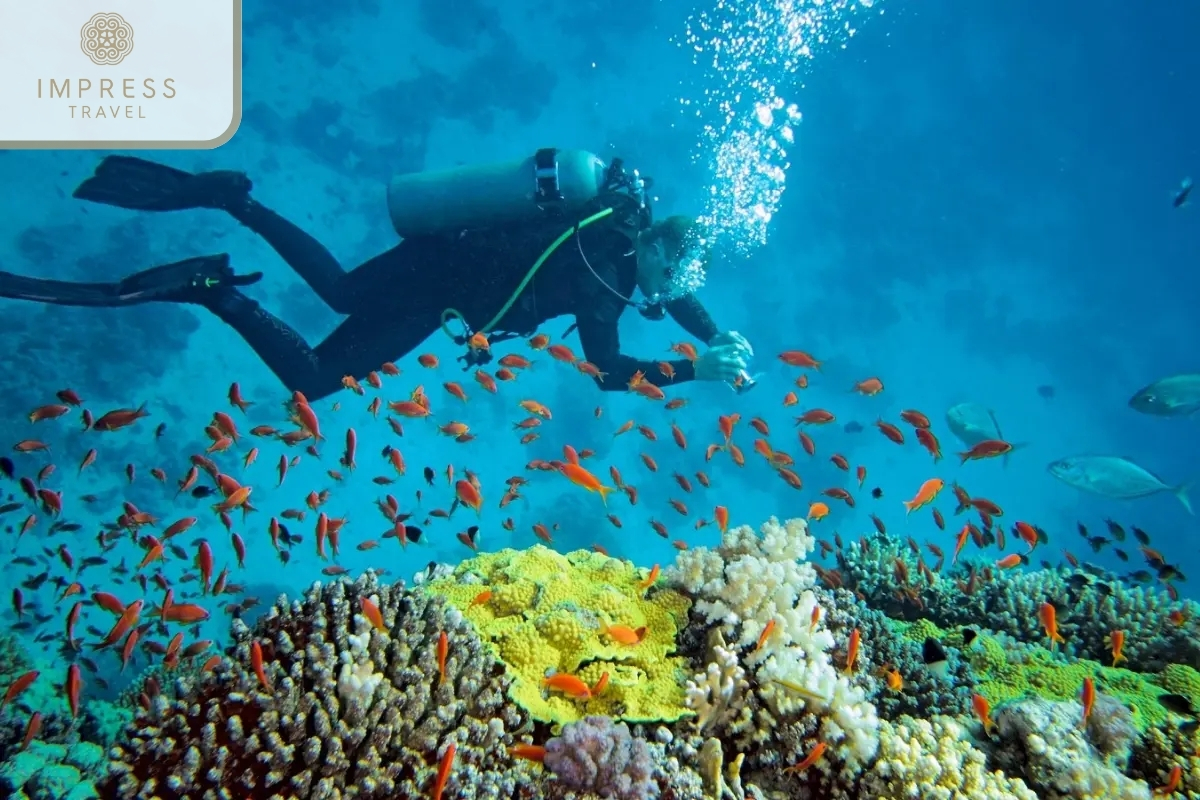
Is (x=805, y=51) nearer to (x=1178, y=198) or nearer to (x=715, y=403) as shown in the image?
(x=715, y=403)

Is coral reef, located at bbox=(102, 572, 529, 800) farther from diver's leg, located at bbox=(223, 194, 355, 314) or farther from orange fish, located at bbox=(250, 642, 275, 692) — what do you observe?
diver's leg, located at bbox=(223, 194, 355, 314)

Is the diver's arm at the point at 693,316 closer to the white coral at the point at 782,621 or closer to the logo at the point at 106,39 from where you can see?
the white coral at the point at 782,621

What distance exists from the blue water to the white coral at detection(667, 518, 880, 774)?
25.5 meters

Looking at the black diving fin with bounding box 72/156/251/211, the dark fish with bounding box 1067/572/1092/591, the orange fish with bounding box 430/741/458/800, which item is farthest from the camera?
the black diving fin with bounding box 72/156/251/211

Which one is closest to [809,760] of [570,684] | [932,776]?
[932,776]

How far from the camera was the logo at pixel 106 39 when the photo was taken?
160 inches

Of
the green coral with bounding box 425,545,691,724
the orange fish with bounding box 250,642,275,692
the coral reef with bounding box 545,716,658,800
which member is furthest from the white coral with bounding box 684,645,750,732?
the orange fish with bounding box 250,642,275,692

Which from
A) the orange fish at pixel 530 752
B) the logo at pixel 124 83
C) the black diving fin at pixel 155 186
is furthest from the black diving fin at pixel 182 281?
the orange fish at pixel 530 752

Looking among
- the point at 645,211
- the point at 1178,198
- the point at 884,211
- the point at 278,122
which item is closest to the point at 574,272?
the point at 645,211

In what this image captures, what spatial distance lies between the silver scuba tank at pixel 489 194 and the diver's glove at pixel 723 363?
3.81m

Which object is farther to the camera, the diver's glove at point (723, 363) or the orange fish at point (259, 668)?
the diver's glove at point (723, 363)

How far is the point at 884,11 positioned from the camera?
1515 inches

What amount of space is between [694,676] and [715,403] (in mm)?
38823

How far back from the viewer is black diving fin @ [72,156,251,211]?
9000mm
